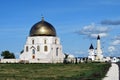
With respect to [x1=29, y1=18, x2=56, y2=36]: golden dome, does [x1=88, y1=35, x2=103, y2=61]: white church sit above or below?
below

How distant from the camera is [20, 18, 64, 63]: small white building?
10529cm

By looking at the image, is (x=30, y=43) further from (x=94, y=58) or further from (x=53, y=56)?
(x=94, y=58)

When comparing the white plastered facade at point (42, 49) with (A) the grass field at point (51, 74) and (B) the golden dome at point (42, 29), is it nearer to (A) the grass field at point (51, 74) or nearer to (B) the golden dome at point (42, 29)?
(B) the golden dome at point (42, 29)

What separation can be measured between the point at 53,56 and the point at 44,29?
8545mm

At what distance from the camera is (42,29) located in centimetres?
10425

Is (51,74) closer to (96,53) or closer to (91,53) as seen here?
(96,53)

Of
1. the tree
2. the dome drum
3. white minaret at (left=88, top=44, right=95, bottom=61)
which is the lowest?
the tree

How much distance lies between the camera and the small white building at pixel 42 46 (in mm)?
105287

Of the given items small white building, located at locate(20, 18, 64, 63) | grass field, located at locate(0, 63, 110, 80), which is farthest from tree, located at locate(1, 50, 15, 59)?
grass field, located at locate(0, 63, 110, 80)

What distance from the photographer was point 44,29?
104312 millimetres

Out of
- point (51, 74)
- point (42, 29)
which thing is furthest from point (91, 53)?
point (51, 74)

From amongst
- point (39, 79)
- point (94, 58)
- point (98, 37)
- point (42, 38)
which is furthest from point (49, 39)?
point (39, 79)

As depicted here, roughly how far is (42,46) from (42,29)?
6.76 meters

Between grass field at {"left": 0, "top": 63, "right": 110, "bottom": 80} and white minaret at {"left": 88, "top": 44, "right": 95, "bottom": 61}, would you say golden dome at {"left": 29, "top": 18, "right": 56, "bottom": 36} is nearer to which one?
grass field at {"left": 0, "top": 63, "right": 110, "bottom": 80}
